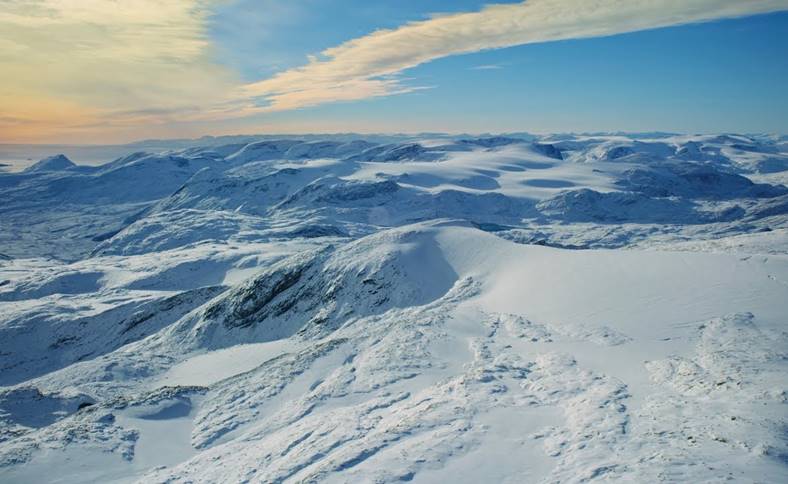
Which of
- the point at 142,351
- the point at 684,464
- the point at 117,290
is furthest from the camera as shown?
the point at 117,290

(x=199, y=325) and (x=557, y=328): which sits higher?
(x=557, y=328)

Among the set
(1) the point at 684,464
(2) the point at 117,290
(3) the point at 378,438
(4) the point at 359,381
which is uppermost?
(1) the point at 684,464

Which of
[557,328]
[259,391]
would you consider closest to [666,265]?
[557,328]

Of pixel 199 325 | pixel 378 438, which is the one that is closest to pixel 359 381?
pixel 378 438

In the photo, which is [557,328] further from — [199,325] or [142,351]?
[142,351]

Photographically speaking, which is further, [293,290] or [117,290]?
[117,290]

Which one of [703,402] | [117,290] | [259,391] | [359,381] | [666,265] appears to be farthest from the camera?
[117,290]

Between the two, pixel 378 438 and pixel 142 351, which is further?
pixel 142 351

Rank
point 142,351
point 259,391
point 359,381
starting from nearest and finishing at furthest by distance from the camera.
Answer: point 359,381 < point 259,391 < point 142,351

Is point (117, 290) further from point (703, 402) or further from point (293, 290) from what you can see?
point (703, 402)

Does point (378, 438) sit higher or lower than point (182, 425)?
higher
